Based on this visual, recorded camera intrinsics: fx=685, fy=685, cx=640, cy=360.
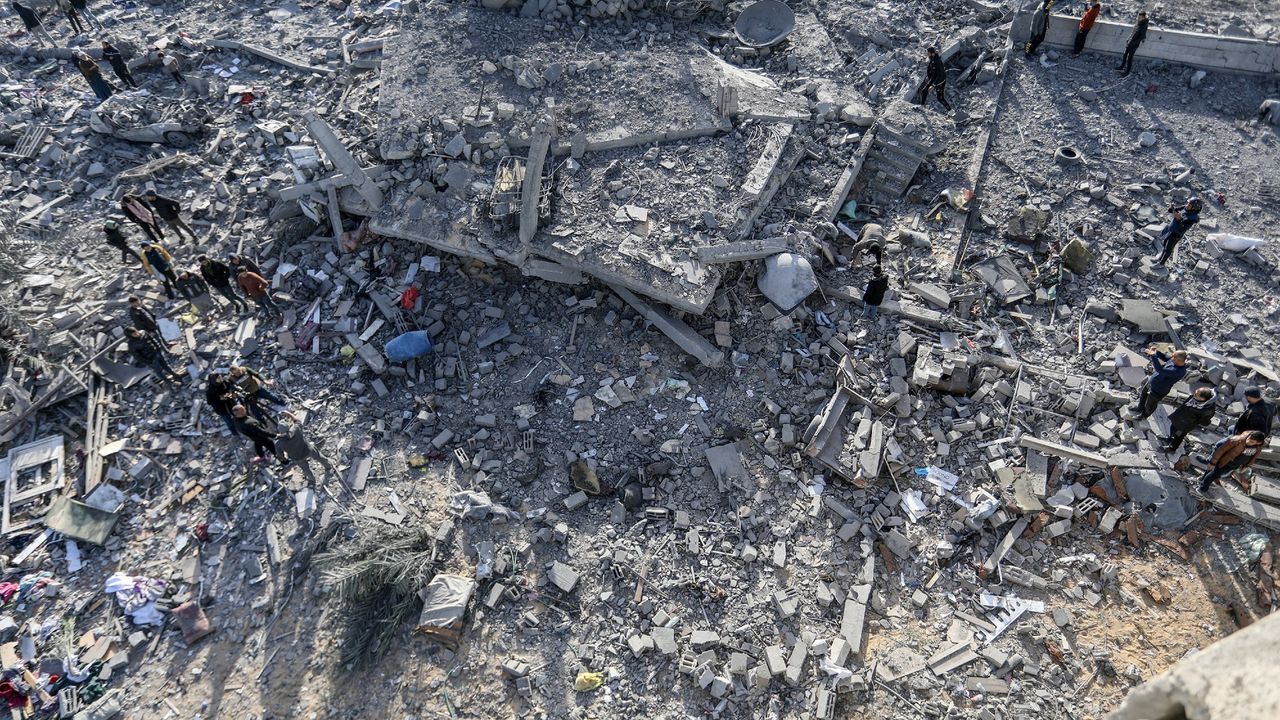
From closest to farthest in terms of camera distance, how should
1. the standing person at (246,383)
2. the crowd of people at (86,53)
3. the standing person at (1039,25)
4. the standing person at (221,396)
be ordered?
the standing person at (221,396) < the standing person at (246,383) < the crowd of people at (86,53) < the standing person at (1039,25)

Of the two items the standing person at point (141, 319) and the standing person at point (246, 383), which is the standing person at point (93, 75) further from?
the standing person at point (246, 383)

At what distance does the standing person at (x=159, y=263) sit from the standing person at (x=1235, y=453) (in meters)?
12.9

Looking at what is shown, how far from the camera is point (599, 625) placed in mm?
7262

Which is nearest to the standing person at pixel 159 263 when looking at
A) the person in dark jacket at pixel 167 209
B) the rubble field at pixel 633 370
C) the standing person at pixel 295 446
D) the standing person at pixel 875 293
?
the rubble field at pixel 633 370

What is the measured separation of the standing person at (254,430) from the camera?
7410 mm

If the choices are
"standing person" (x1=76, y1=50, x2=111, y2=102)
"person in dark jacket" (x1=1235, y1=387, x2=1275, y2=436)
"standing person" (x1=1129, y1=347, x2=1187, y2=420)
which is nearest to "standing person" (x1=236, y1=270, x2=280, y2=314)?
"standing person" (x1=76, y1=50, x2=111, y2=102)

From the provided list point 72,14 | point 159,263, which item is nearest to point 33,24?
point 72,14

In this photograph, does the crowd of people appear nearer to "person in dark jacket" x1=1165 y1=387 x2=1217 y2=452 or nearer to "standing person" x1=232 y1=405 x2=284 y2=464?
"standing person" x1=232 y1=405 x2=284 y2=464

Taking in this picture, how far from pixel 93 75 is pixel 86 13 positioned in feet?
11.8

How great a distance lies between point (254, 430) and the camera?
7566 mm

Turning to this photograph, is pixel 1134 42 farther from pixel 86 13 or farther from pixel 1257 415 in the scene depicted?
pixel 86 13

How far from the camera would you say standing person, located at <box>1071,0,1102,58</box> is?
37.6ft

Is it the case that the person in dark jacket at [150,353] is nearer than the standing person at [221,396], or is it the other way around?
the standing person at [221,396]

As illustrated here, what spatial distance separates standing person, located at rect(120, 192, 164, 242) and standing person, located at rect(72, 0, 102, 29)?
20.9 feet
